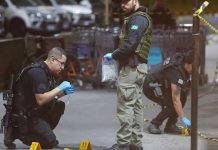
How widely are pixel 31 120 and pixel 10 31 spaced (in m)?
20.1

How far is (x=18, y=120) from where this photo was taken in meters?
7.57

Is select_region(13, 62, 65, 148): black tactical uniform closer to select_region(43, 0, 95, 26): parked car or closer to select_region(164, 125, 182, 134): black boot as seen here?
select_region(164, 125, 182, 134): black boot

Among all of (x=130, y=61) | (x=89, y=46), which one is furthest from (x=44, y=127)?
(x=89, y=46)

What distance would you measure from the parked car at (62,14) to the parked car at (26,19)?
405 millimetres

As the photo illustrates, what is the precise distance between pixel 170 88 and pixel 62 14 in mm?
20260

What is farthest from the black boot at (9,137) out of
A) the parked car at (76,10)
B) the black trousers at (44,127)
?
the parked car at (76,10)

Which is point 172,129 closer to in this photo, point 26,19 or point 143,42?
point 143,42

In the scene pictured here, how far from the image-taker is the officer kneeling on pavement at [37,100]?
7.41m

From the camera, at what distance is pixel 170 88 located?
28.2 ft

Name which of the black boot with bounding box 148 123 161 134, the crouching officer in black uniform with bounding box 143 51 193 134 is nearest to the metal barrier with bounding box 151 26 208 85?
the crouching officer in black uniform with bounding box 143 51 193 134

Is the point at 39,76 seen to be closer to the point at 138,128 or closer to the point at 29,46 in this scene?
the point at 138,128

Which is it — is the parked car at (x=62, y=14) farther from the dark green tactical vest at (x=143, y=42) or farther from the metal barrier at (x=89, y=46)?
the dark green tactical vest at (x=143, y=42)

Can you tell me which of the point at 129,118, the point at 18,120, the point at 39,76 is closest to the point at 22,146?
the point at 18,120

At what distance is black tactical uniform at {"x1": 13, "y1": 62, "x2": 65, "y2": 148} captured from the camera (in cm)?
745
